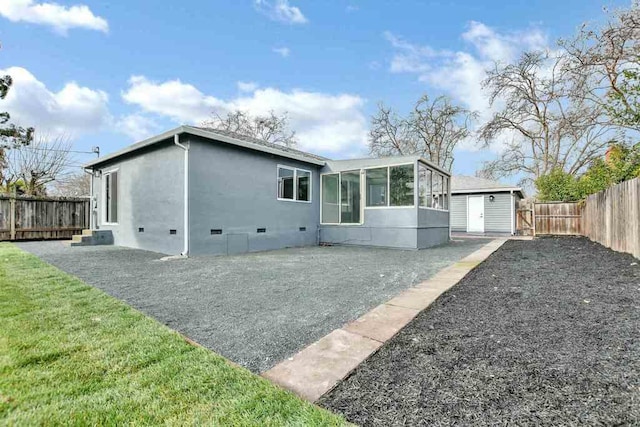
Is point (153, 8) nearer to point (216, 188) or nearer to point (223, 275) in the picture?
point (216, 188)

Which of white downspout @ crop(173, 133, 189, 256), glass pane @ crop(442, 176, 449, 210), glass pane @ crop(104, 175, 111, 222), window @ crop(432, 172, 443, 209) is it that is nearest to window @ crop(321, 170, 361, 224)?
window @ crop(432, 172, 443, 209)

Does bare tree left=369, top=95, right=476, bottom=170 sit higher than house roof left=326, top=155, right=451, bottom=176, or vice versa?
bare tree left=369, top=95, right=476, bottom=170

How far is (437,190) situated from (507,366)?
33.0ft

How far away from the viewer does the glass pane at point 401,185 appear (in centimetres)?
890

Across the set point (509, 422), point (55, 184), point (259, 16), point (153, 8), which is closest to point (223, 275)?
point (509, 422)

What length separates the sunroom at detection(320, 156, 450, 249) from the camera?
29.2 feet

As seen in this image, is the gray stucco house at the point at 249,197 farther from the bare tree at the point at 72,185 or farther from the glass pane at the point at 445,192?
the bare tree at the point at 72,185

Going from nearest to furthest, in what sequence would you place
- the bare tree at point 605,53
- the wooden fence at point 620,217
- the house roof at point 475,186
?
the wooden fence at point 620,217
the bare tree at point 605,53
the house roof at point 475,186

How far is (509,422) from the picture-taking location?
4.71 ft

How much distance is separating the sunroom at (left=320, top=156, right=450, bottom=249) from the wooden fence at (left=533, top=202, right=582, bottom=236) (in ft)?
25.3

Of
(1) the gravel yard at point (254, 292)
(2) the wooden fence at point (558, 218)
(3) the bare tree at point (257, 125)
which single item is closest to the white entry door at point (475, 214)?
(2) the wooden fence at point (558, 218)

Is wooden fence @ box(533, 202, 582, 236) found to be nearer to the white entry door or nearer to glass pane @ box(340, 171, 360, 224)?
the white entry door

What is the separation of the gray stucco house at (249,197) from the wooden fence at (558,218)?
720 centimetres

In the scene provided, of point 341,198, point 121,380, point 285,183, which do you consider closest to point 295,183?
point 285,183
